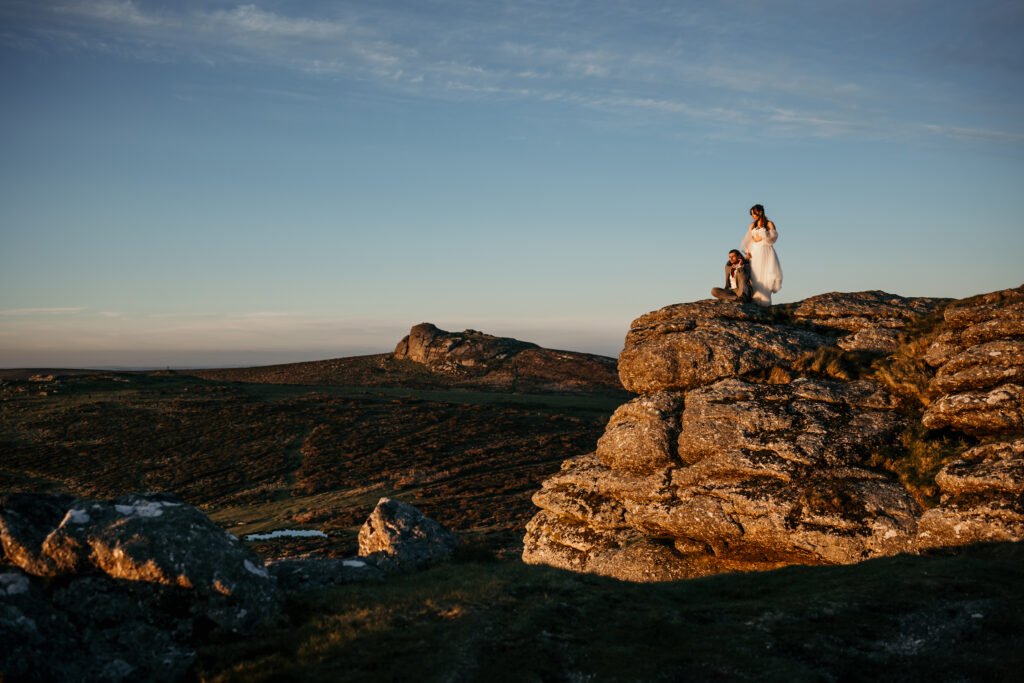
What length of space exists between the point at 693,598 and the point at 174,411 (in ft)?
271

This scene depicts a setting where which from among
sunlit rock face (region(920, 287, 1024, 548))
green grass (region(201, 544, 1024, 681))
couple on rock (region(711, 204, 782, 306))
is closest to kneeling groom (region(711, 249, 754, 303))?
couple on rock (region(711, 204, 782, 306))

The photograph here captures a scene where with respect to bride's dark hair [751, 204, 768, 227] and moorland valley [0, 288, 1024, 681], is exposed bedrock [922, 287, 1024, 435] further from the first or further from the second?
bride's dark hair [751, 204, 768, 227]

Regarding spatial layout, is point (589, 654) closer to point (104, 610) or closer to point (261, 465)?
point (104, 610)

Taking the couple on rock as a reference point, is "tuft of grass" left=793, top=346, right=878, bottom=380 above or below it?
below

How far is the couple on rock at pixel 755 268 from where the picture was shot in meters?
33.3

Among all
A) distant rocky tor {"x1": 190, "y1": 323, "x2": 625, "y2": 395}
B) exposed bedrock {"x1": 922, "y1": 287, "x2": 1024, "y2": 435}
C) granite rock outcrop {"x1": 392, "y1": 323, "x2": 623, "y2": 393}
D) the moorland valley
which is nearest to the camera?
the moorland valley

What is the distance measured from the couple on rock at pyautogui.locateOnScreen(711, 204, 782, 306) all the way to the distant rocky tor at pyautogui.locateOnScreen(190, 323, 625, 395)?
80.9 m

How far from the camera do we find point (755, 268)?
34.5 m

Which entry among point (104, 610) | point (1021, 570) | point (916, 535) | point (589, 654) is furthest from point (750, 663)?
point (104, 610)

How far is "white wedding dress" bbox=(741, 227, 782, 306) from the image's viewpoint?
3338 centimetres

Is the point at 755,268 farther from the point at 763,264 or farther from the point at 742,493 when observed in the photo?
the point at 742,493

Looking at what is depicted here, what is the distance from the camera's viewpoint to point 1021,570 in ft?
58.2

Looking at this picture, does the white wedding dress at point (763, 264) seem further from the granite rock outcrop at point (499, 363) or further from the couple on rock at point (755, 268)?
the granite rock outcrop at point (499, 363)

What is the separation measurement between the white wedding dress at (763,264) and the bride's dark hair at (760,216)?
24 cm
